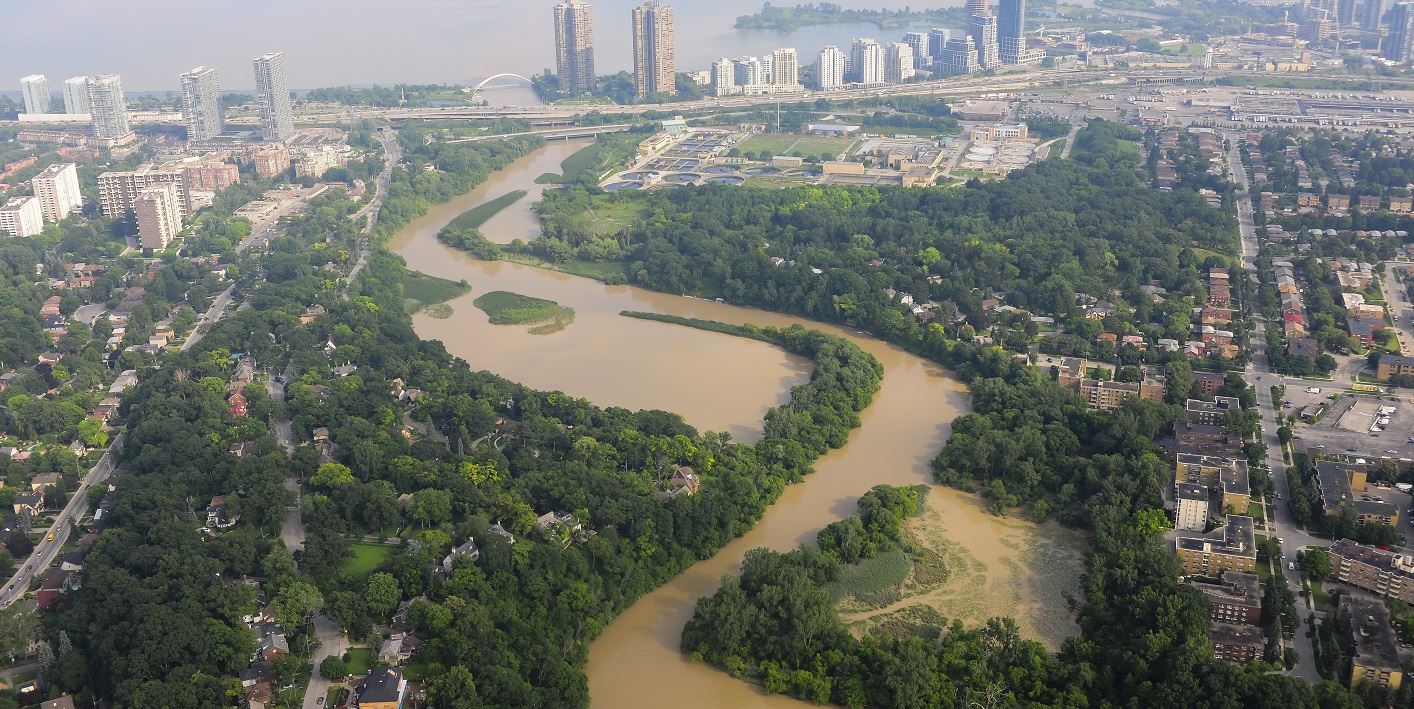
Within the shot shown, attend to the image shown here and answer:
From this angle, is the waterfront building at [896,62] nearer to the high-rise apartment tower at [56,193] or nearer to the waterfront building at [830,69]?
the waterfront building at [830,69]

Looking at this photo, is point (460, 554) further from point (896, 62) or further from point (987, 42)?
point (987, 42)

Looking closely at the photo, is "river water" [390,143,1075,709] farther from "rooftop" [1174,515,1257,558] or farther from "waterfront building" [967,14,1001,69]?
"waterfront building" [967,14,1001,69]

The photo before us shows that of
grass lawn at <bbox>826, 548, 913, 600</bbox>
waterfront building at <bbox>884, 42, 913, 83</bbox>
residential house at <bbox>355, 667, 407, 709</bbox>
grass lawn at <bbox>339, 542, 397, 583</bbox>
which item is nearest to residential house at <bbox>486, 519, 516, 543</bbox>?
grass lawn at <bbox>339, 542, 397, 583</bbox>

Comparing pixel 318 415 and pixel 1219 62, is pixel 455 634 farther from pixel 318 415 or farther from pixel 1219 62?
pixel 1219 62

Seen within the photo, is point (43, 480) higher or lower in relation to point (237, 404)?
lower

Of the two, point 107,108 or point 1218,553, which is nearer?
point 1218,553

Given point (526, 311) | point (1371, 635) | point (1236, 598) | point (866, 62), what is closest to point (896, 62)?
point (866, 62)
